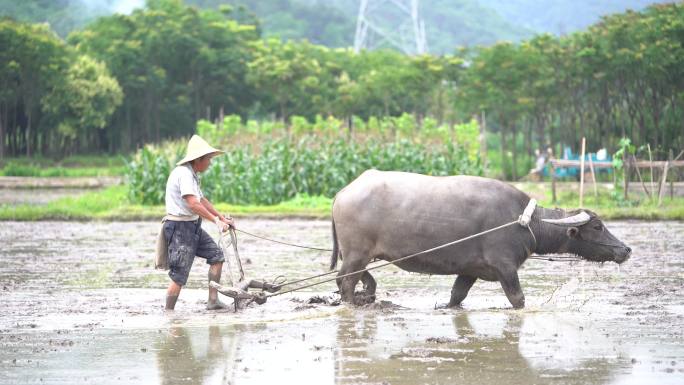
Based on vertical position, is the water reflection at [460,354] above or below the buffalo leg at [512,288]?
below

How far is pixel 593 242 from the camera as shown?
34.2 ft

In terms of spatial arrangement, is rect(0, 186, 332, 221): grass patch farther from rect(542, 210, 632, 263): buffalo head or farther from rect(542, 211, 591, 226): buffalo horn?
rect(542, 211, 591, 226): buffalo horn

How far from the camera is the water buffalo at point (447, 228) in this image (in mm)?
10023

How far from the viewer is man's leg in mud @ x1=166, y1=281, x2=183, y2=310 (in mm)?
9969

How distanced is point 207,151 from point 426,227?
2145mm

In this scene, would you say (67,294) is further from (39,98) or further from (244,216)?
(39,98)

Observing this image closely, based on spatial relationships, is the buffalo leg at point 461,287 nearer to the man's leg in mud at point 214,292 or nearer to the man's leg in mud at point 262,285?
the man's leg in mud at point 262,285

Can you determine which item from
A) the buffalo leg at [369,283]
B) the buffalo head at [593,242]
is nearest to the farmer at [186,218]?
the buffalo leg at [369,283]

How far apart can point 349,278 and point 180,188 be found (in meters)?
1.79

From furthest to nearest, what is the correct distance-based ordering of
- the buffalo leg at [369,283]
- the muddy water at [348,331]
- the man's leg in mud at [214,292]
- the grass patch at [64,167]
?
the grass patch at [64,167], the buffalo leg at [369,283], the man's leg in mud at [214,292], the muddy water at [348,331]

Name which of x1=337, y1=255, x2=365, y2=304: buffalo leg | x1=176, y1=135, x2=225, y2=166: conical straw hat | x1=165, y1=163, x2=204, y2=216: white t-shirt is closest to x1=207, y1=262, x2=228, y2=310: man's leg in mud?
x1=165, y1=163, x2=204, y2=216: white t-shirt

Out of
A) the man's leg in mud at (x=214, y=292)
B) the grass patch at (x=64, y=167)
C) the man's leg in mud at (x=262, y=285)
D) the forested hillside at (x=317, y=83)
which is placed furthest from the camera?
the grass patch at (x=64, y=167)

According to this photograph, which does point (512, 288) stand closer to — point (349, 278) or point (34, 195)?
point (349, 278)

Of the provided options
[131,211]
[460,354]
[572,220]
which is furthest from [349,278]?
[131,211]
